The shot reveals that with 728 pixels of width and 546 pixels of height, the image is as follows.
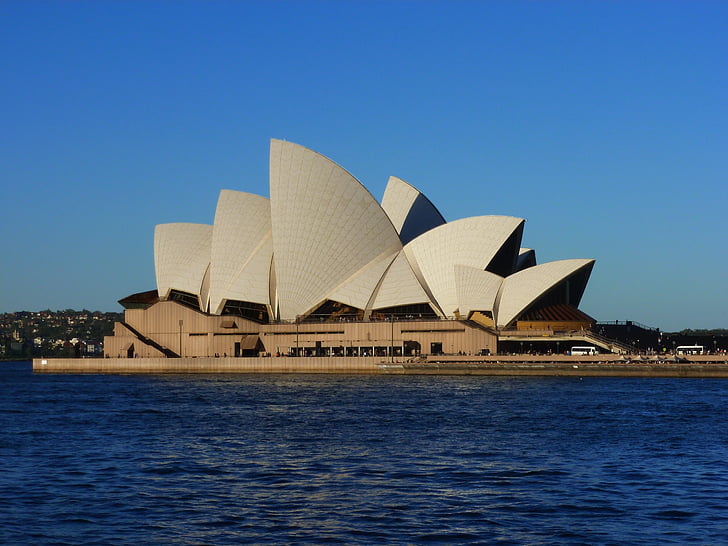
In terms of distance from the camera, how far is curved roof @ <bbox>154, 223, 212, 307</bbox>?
87.6 metres

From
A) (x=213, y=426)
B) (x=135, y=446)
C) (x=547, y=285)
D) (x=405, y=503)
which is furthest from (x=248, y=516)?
(x=547, y=285)

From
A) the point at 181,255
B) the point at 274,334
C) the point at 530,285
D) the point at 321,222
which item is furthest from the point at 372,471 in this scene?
the point at 181,255

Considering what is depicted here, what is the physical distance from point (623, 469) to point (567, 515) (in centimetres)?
599

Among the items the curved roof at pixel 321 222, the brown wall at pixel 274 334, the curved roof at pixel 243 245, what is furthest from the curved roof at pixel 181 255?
the curved roof at pixel 321 222

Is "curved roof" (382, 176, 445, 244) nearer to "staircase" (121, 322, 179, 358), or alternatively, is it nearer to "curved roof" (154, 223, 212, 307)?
"curved roof" (154, 223, 212, 307)

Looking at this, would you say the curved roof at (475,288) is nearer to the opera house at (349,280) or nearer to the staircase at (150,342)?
the opera house at (349,280)

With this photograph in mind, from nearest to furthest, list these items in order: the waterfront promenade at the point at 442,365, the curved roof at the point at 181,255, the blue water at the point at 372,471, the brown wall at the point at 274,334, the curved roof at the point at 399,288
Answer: the blue water at the point at 372,471, the waterfront promenade at the point at 442,365, the brown wall at the point at 274,334, the curved roof at the point at 399,288, the curved roof at the point at 181,255

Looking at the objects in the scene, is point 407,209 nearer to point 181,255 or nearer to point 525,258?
point 525,258

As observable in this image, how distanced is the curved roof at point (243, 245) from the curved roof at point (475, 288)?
696 inches

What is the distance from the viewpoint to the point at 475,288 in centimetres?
7419

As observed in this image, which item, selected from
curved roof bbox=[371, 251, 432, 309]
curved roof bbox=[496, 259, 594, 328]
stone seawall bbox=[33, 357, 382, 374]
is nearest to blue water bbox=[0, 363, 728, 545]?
curved roof bbox=[496, 259, 594, 328]

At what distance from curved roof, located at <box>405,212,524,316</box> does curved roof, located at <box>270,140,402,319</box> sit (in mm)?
3025

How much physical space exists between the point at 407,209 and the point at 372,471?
60571mm

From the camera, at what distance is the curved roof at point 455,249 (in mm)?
74875
